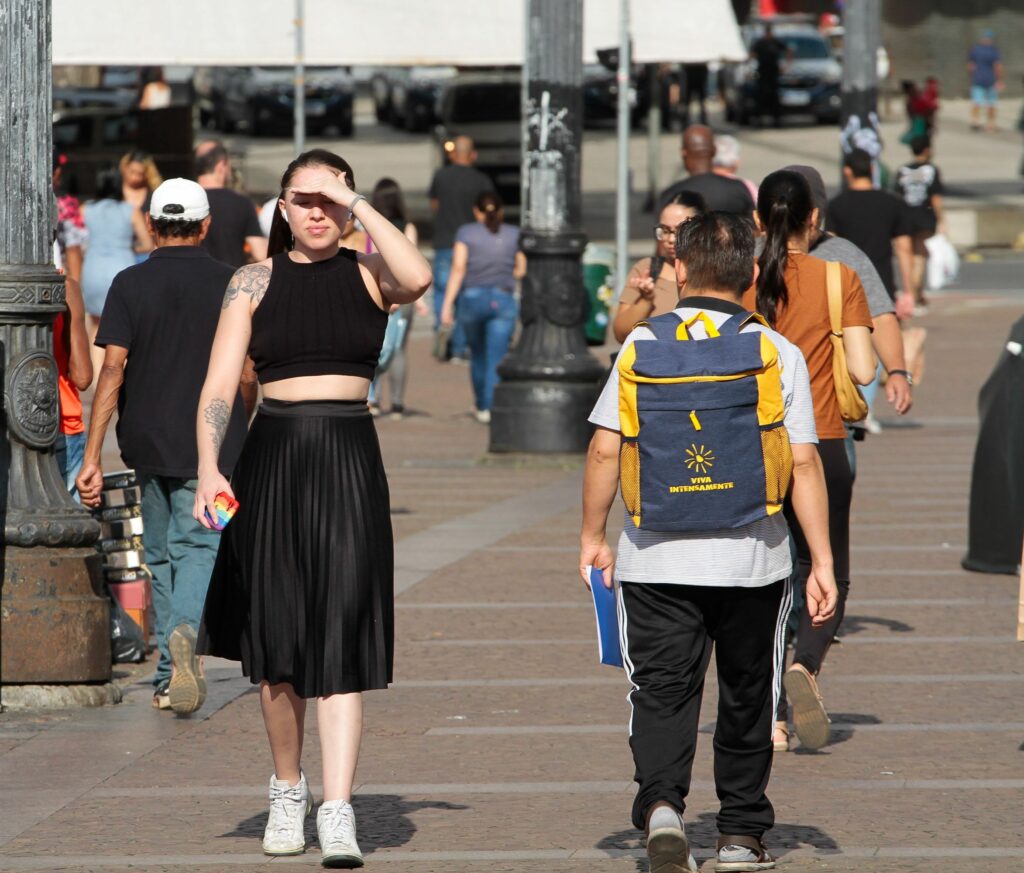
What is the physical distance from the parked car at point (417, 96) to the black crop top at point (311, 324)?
39424 mm

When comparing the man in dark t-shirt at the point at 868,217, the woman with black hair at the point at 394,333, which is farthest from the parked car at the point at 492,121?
the man in dark t-shirt at the point at 868,217

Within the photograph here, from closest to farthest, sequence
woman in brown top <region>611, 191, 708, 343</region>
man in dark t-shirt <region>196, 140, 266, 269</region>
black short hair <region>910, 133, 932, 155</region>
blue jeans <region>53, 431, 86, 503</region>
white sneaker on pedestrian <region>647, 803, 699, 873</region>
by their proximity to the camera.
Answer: white sneaker on pedestrian <region>647, 803, 699, 873</region>
woman in brown top <region>611, 191, 708, 343</region>
blue jeans <region>53, 431, 86, 503</region>
man in dark t-shirt <region>196, 140, 266, 269</region>
black short hair <region>910, 133, 932, 155</region>

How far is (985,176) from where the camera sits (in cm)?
3878

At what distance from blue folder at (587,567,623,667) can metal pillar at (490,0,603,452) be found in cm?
824

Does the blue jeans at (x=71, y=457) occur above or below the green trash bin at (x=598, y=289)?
below

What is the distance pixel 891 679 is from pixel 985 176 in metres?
32.2

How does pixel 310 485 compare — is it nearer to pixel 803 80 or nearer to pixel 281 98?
pixel 281 98

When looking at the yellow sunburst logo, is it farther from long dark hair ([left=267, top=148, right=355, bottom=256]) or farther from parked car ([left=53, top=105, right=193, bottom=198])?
parked car ([left=53, top=105, right=193, bottom=198])

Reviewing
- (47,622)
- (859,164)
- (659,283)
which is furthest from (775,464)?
(859,164)

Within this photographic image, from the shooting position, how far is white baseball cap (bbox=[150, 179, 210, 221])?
294 inches

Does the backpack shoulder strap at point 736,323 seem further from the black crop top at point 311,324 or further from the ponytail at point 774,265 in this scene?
Result: the ponytail at point 774,265

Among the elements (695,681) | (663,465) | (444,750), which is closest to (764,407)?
(663,465)

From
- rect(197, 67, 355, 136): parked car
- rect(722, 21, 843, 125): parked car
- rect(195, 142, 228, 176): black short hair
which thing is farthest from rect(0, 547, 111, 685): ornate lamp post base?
rect(722, 21, 843, 125): parked car

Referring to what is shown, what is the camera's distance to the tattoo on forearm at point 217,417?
5.59m
